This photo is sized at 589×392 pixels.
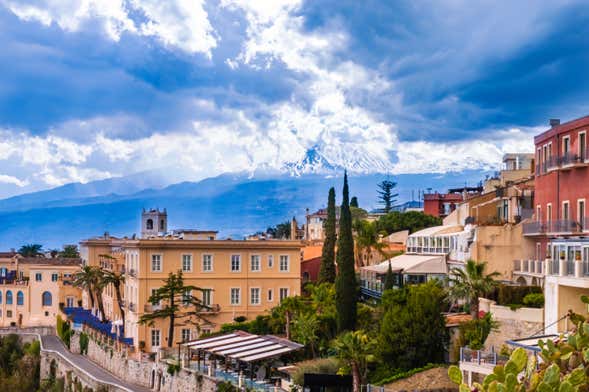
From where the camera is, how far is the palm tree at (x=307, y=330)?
45094 millimetres

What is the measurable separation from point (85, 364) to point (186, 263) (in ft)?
39.5

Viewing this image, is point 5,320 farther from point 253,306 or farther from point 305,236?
point 305,236

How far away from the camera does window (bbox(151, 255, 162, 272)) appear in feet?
195

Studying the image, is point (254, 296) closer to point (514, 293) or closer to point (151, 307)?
point (151, 307)

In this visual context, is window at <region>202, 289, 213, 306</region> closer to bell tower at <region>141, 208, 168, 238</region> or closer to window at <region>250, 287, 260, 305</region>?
window at <region>250, 287, 260, 305</region>

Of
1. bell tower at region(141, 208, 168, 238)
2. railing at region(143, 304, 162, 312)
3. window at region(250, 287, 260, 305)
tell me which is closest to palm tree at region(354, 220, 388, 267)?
window at region(250, 287, 260, 305)

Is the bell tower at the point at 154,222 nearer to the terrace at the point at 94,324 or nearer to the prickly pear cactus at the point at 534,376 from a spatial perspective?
the terrace at the point at 94,324

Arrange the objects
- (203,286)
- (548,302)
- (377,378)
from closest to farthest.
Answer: (548,302), (377,378), (203,286)

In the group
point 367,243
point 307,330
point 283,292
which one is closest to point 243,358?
point 307,330

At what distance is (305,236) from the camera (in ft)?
456

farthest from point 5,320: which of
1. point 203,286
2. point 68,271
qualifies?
point 203,286

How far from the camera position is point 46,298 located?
9425 centimetres

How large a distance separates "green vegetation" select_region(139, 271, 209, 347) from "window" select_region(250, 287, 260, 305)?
164 inches

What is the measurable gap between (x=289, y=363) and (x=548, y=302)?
14.8 meters
